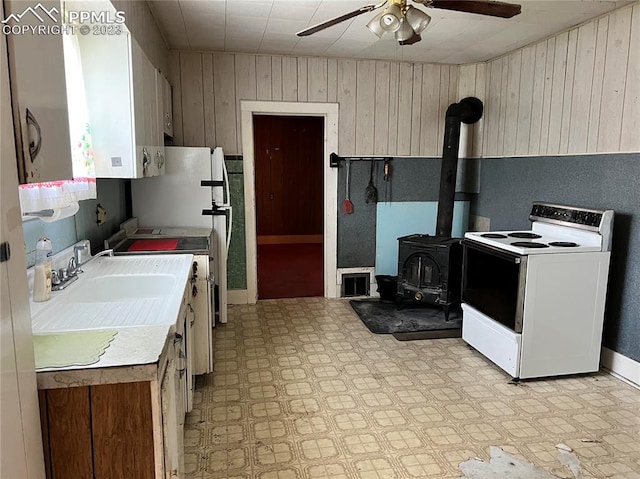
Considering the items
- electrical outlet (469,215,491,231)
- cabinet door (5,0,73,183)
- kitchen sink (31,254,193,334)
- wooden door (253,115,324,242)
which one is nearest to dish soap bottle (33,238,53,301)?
kitchen sink (31,254,193,334)

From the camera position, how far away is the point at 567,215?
3312 mm

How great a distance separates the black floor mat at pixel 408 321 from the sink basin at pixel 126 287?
2187mm

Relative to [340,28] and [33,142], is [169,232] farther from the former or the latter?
[33,142]

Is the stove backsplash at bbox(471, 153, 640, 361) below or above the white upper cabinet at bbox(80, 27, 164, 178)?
below

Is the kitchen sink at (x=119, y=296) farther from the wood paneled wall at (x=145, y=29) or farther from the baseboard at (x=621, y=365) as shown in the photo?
the baseboard at (x=621, y=365)

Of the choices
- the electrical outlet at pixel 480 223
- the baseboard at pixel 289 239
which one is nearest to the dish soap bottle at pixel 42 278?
the electrical outlet at pixel 480 223

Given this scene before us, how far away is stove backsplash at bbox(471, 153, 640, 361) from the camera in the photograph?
9.77ft

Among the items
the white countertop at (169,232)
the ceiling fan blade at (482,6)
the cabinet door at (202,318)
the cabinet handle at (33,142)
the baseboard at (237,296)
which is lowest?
the baseboard at (237,296)

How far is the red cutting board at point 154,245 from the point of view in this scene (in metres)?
2.90

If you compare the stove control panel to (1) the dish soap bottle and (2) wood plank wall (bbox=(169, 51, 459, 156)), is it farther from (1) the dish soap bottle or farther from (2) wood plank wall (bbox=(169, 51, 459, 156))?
(1) the dish soap bottle

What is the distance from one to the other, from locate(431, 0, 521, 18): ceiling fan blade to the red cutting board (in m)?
2.09

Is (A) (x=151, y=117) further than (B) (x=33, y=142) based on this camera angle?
Yes

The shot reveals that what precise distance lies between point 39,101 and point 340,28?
2987mm

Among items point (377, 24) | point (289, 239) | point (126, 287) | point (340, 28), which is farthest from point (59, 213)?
point (289, 239)
